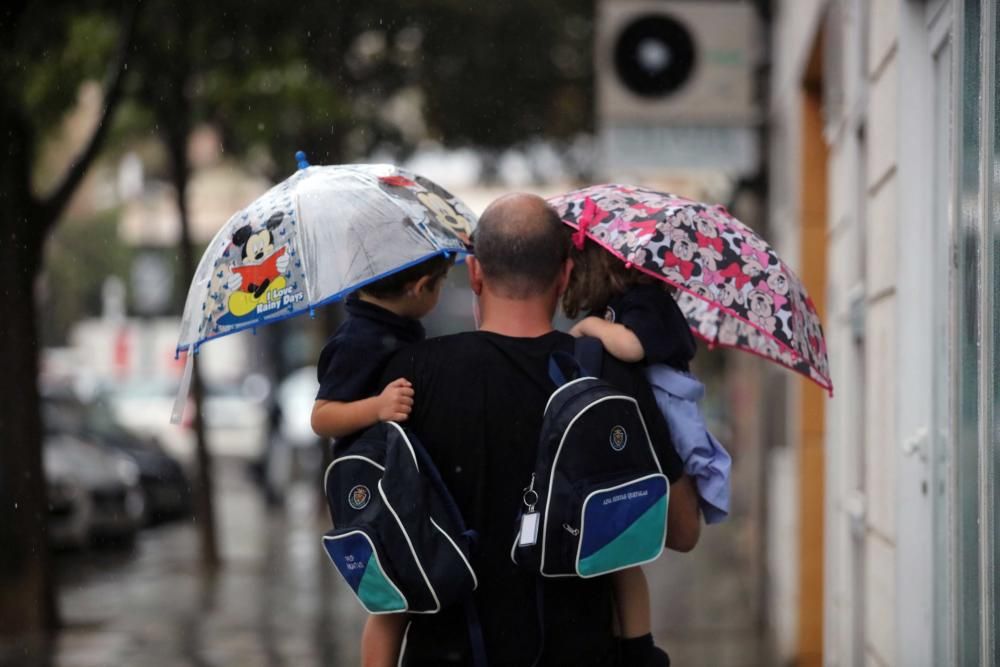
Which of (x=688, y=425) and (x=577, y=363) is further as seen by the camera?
(x=688, y=425)

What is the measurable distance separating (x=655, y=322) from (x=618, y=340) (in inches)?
4.4

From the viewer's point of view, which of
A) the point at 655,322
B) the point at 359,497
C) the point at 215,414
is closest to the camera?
the point at 359,497

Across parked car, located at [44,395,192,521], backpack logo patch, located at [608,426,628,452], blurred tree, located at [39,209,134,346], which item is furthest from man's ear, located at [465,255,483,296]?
blurred tree, located at [39,209,134,346]

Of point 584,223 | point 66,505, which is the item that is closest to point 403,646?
point 584,223

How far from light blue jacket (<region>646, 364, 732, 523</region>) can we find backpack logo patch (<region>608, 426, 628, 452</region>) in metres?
0.30

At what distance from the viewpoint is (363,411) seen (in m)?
3.45

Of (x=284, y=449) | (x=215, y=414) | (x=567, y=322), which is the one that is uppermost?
(x=567, y=322)

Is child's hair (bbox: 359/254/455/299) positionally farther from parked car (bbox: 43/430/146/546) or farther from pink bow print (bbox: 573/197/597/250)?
parked car (bbox: 43/430/146/546)

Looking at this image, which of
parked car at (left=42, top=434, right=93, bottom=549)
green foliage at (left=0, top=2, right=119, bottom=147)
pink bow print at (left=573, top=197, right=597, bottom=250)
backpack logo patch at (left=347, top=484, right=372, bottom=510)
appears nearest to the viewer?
backpack logo patch at (left=347, top=484, right=372, bottom=510)

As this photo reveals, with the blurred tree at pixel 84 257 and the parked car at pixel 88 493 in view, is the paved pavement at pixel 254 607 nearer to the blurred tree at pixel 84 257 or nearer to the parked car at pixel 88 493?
the parked car at pixel 88 493

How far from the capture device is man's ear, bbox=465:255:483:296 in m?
3.56

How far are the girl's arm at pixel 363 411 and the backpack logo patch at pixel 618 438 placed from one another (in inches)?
18.0

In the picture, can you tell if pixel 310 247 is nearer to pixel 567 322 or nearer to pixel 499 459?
pixel 499 459

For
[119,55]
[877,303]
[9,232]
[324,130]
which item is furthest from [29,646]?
[324,130]
